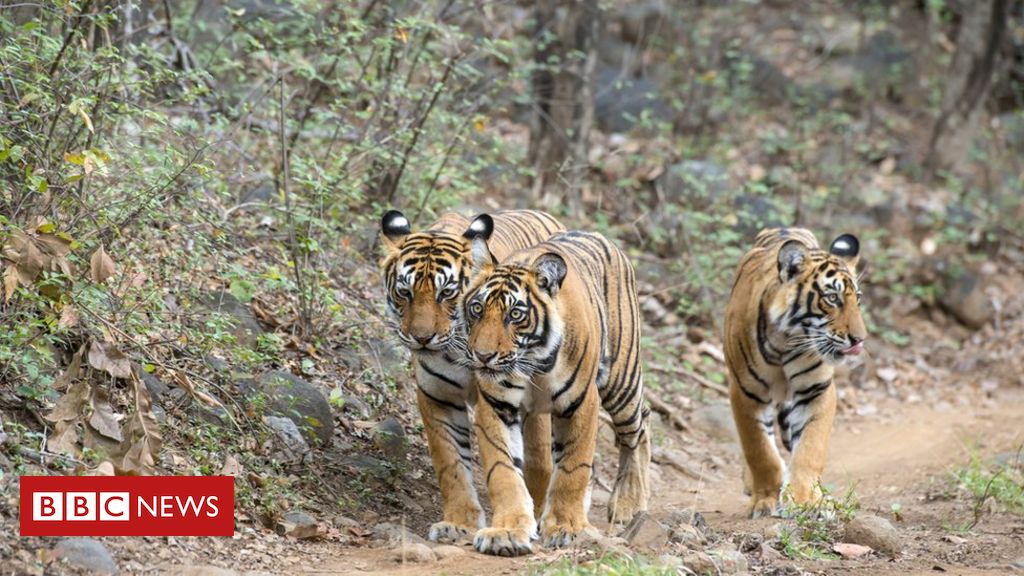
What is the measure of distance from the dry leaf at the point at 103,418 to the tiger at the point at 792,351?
3541 mm

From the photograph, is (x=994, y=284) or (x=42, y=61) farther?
(x=994, y=284)

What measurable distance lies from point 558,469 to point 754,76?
12.6 m

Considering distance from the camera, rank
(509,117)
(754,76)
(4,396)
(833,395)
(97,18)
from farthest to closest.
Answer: (754,76), (509,117), (833,395), (97,18), (4,396)

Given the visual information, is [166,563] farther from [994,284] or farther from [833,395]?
[994,284]

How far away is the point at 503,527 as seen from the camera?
5586 millimetres

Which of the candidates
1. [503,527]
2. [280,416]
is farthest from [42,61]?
[503,527]

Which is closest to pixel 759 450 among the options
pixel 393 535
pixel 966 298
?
pixel 393 535

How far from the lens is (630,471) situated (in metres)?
6.93

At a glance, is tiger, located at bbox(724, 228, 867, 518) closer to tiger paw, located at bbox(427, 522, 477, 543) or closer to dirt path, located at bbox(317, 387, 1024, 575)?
dirt path, located at bbox(317, 387, 1024, 575)

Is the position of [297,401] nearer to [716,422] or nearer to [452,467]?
[452,467]

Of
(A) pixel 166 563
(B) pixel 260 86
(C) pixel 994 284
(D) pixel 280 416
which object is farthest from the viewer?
(C) pixel 994 284

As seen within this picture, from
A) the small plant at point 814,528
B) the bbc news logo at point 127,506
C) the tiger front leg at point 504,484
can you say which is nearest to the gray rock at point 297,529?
the bbc news logo at point 127,506

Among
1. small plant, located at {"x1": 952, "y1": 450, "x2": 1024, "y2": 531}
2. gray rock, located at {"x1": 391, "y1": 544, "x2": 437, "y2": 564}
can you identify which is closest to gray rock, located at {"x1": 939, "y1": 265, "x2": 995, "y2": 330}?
small plant, located at {"x1": 952, "y1": 450, "x2": 1024, "y2": 531}

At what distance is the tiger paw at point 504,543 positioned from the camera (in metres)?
5.49
